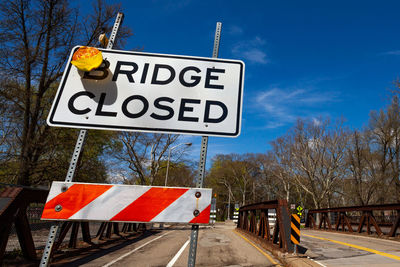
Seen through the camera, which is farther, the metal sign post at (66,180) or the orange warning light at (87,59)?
the orange warning light at (87,59)

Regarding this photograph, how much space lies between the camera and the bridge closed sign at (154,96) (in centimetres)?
216

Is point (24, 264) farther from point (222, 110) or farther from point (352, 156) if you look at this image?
point (352, 156)

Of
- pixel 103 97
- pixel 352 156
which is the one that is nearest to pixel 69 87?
pixel 103 97

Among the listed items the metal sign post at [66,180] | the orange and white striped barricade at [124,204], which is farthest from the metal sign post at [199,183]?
the metal sign post at [66,180]

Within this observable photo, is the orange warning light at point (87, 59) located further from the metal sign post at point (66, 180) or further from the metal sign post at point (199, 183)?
the metal sign post at point (199, 183)

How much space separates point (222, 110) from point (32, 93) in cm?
1383

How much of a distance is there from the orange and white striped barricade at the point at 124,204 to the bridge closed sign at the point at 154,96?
0.58 meters

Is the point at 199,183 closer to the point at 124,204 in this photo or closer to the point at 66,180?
the point at 124,204

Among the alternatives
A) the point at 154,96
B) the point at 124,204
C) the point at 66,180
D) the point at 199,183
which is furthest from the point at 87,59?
the point at 199,183

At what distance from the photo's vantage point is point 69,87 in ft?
7.45

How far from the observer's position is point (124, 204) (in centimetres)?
187

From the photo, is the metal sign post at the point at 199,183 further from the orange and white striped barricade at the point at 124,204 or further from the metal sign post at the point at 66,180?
the metal sign post at the point at 66,180

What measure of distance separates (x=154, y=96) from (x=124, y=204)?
3.51 feet

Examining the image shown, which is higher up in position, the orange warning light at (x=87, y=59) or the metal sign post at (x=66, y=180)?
the orange warning light at (x=87, y=59)
